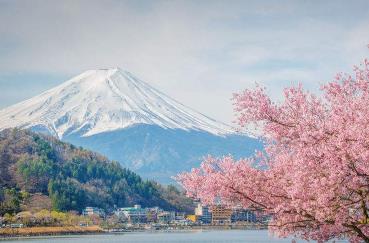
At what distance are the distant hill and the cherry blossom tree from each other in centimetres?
9510

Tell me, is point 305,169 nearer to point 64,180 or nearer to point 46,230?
point 46,230

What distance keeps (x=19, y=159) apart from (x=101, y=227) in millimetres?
25341

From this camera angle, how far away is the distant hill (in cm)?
11912

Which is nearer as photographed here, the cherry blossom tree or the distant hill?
the cherry blossom tree

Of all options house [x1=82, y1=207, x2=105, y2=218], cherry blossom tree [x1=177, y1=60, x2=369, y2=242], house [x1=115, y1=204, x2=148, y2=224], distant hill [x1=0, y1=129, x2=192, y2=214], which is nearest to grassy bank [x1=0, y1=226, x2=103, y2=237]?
distant hill [x1=0, y1=129, x2=192, y2=214]

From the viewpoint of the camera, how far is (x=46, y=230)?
97562mm

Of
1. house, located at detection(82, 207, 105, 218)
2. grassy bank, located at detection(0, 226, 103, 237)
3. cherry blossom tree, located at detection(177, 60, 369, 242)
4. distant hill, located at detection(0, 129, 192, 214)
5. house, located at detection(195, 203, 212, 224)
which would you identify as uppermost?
distant hill, located at detection(0, 129, 192, 214)

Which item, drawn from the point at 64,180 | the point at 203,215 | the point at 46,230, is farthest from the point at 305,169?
the point at 203,215

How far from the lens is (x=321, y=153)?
9469mm

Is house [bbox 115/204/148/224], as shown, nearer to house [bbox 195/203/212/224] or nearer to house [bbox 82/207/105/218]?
house [bbox 82/207/105/218]

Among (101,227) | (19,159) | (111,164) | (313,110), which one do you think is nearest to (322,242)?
(313,110)

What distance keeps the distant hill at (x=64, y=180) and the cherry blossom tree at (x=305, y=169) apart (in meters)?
95.1

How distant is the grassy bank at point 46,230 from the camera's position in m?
89.7

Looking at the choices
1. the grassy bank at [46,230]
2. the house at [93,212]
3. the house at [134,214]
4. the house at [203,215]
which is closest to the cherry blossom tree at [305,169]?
the grassy bank at [46,230]
